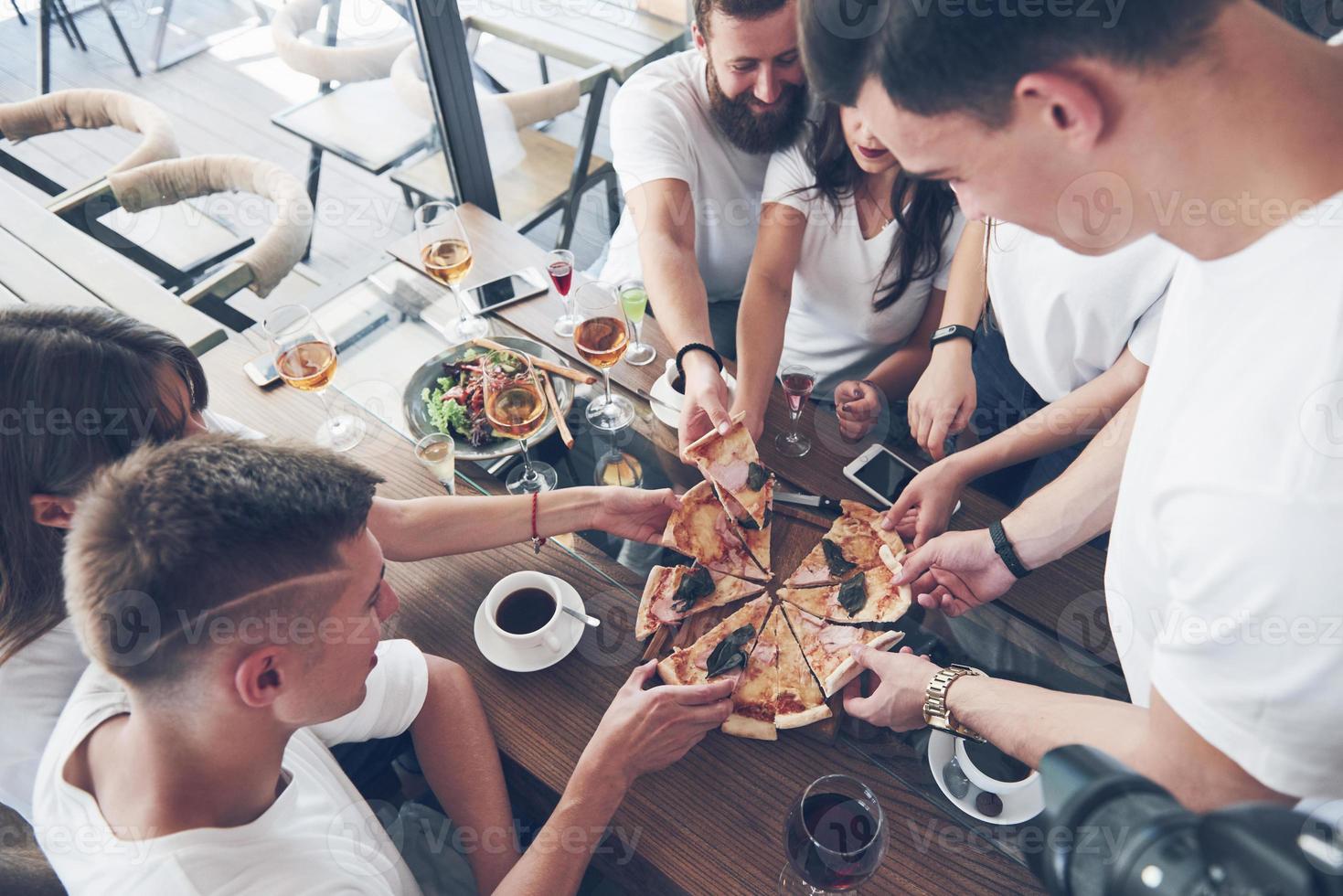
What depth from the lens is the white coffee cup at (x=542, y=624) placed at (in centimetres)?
159

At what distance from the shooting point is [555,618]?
1.62 meters

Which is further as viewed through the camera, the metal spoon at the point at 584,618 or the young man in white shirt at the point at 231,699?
the metal spoon at the point at 584,618

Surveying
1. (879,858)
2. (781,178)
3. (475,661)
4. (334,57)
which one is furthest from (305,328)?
(334,57)

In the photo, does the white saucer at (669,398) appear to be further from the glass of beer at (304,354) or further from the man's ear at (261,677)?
the man's ear at (261,677)

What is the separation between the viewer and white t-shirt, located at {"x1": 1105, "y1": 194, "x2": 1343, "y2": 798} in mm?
904

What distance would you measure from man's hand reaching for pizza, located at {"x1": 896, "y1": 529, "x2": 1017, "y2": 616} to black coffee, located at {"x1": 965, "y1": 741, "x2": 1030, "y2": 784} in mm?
306

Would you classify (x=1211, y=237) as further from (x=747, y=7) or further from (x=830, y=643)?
(x=747, y=7)

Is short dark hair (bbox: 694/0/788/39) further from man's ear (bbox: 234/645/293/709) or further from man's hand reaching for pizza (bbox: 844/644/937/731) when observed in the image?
man's ear (bbox: 234/645/293/709)

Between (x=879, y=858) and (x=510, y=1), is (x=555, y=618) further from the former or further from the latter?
(x=510, y=1)

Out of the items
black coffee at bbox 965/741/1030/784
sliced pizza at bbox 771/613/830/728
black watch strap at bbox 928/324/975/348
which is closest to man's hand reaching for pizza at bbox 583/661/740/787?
sliced pizza at bbox 771/613/830/728

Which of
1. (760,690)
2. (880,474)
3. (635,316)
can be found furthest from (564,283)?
(760,690)

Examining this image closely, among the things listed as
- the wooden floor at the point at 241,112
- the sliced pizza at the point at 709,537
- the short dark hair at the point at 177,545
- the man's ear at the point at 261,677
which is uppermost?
the short dark hair at the point at 177,545

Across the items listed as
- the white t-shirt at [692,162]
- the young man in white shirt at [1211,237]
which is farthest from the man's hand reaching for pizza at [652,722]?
the white t-shirt at [692,162]

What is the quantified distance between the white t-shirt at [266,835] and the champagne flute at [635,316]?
40.8 inches
